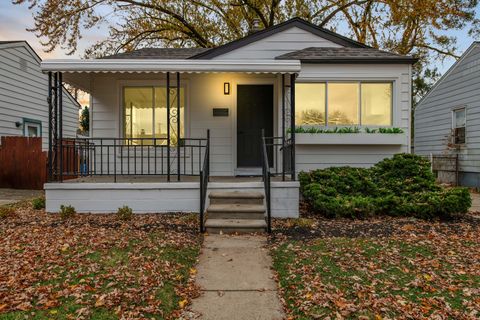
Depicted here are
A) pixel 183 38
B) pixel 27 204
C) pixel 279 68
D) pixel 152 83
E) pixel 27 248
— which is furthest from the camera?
pixel 183 38

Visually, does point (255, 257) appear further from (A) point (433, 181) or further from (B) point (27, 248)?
(A) point (433, 181)

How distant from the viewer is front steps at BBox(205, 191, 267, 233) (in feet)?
19.1

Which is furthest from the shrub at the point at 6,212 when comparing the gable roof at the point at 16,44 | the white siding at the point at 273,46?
the gable roof at the point at 16,44

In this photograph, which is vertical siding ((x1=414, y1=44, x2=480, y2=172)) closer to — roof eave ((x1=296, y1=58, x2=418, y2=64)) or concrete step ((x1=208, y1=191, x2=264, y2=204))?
roof eave ((x1=296, y1=58, x2=418, y2=64))

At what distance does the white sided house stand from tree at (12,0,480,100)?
8.22 meters

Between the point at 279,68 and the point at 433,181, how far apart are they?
3.78 meters

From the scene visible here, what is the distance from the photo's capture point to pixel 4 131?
12.4m

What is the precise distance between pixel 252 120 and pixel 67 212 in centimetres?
462

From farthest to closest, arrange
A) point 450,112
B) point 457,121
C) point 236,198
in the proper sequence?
point 450,112 < point 457,121 < point 236,198

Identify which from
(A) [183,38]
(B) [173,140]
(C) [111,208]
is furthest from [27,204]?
(A) [183,38]

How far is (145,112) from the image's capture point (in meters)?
9.02

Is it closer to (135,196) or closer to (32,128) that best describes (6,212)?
(135,196)

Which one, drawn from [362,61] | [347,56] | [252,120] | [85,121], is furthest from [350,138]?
[85,121]

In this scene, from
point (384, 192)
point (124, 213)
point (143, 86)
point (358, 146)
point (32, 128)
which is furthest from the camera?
point (32, 128)
